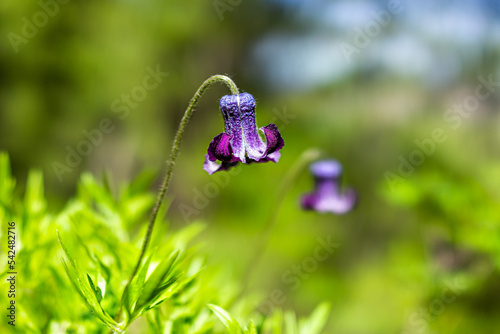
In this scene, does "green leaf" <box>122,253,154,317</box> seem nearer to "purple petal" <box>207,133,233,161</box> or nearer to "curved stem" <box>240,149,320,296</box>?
"purple petal" <box>207,133,233,161</box>

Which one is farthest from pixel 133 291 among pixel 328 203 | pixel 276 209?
pixel 328 203

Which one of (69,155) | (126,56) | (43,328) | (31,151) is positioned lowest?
(69,155)

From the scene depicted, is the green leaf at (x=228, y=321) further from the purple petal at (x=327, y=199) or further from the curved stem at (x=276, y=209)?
the purple petal at (x=327, y=199)

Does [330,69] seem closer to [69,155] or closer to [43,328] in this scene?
[69,155]

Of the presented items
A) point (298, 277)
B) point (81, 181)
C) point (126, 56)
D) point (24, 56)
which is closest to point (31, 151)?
point (24, 56)

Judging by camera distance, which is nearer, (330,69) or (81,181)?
(81,181)
